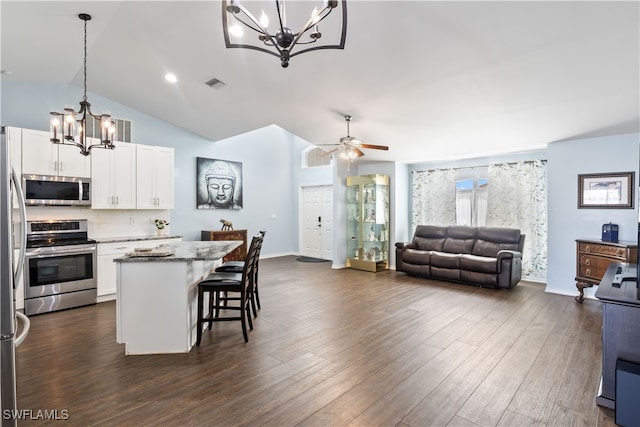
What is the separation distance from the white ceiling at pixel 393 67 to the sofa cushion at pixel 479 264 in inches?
74.0

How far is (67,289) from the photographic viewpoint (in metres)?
4.31

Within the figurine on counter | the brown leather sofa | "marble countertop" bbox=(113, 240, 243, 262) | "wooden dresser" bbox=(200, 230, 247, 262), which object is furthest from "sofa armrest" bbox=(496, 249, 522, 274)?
the figurine on counter

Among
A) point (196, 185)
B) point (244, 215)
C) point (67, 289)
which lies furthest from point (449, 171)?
point (67, 289)

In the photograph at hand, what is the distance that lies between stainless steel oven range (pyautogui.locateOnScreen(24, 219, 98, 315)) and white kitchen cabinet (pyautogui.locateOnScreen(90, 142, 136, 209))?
0.55 meters

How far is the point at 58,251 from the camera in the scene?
4.26 m

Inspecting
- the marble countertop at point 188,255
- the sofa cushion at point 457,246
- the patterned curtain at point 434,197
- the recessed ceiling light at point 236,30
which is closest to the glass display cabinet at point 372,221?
the patterned curtain at point 434,197

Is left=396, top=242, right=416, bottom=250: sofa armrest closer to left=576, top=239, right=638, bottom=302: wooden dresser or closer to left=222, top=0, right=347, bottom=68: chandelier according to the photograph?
left=576, top=239, right=638, bottom=302: wooden dresser

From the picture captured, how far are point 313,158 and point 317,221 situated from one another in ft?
5.68

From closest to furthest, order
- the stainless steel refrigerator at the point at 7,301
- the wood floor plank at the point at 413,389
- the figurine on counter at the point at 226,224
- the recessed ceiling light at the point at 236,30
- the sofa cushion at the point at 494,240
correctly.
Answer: the stainless steel refrigerator at the point at 7,301 < the wood floor plank at the point at 413,389 < the recessed ceiling light at the point at 236,30 < the sofa cushion at the point at 494,240 < the figurine on counter at the point at 226,224

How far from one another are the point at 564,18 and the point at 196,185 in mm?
6406

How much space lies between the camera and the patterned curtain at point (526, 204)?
18.3ft

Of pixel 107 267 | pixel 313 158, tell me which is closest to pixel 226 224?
pixel 107 267

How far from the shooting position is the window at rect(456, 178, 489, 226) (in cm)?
617

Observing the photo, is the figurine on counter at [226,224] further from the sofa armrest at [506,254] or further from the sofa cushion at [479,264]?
the sofa armrest at [506,254]
